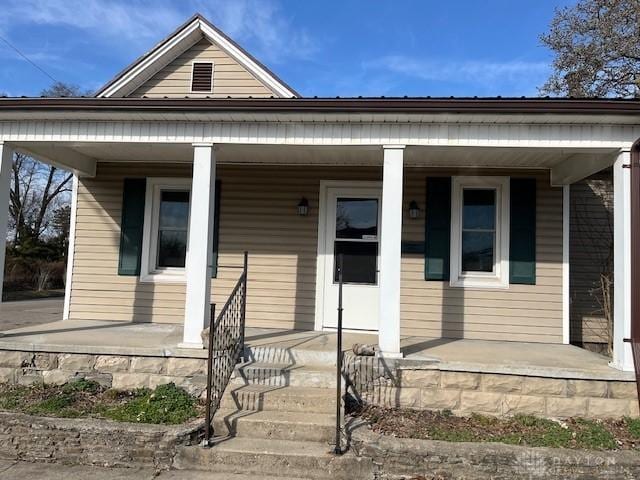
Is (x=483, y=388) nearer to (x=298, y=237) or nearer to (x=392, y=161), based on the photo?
(x=392, y=161)

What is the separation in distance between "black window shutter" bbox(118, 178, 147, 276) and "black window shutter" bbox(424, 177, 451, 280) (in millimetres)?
4159

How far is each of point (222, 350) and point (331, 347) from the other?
137 centimetres

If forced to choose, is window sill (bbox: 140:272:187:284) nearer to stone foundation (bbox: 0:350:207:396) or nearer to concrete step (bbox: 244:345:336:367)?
stone foundation (bbox: 0:350:207:396)

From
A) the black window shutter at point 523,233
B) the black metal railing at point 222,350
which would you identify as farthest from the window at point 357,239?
the black metal railing at point 222,350

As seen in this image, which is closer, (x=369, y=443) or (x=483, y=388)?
(x=369, y=443)

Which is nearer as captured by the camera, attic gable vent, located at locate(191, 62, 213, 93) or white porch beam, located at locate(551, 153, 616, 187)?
white porch beam, located at locate(551, 153, 616, 187)

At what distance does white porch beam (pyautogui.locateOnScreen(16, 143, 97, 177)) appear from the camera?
240 inches

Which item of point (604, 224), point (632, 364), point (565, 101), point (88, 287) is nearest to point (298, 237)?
point (88, 287)

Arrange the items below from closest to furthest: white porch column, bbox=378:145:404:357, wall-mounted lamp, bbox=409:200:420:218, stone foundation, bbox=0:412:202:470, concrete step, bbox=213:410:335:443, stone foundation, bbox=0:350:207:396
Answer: stone foundation, bbox=0:412:202:470
concrete step, bbox=213:410:335:443
white porch column, bbox=378:145:404:357
stone foundation, bbox=0:350:207:396
wall-mounted lamp, bbox=409:200:420:218

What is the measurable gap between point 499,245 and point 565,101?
2443 mm

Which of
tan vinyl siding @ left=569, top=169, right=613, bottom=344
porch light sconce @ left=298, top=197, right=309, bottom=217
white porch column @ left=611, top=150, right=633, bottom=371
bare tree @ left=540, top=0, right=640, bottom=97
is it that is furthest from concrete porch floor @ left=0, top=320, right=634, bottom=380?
bare tree @ left=540, top=0, right=640, bottom=97

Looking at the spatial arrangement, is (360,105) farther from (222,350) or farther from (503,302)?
(503,302)

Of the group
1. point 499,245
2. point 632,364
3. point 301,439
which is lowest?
point 301,439

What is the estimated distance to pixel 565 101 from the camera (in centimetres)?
472
